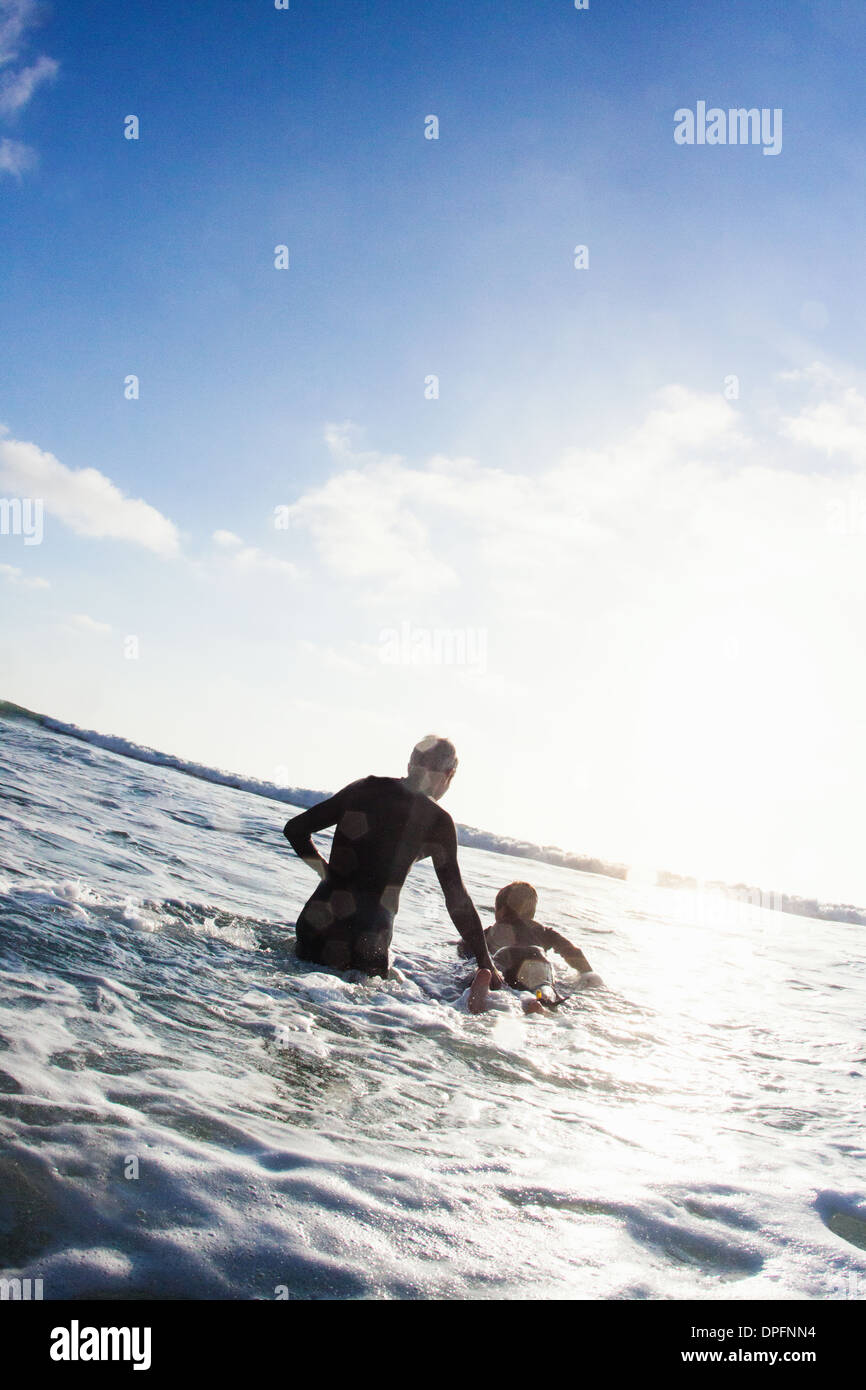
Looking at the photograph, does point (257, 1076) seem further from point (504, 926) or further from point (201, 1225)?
point (504, 926)

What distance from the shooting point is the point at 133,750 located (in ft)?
70.6

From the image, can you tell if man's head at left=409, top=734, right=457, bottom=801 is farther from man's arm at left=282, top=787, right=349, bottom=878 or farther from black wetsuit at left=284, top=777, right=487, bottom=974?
man's arm at left=282, top=787, right=349, bottom=878

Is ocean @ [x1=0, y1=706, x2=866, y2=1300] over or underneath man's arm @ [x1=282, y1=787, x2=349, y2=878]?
underneath

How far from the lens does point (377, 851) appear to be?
4742 millimetres

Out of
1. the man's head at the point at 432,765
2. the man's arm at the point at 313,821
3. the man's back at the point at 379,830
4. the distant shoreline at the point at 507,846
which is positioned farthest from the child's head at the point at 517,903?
the distant shoreline at the point at 507,846

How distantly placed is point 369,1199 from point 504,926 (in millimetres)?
A: 4575

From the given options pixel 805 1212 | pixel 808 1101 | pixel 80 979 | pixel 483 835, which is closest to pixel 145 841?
pixel 80 979

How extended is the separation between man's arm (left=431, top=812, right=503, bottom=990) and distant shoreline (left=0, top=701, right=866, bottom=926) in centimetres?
1719

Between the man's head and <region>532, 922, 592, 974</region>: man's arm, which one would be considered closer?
the man's head

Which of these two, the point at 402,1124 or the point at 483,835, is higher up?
the point at 402,1124

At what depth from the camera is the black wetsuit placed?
15.5 feet

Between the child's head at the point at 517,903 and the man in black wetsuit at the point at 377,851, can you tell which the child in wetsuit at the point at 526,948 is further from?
the man in black wetsuit at the point at 377,851

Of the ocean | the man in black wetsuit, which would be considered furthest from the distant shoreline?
the man in black wetsuit

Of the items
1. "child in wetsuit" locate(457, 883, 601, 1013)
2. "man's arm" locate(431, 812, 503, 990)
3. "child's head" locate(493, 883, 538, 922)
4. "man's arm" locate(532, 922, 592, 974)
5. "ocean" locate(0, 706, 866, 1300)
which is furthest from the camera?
"child's head" locate(493, 883, 538, 922)
